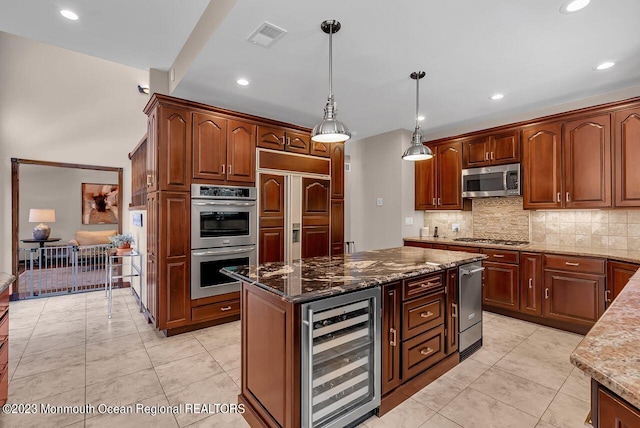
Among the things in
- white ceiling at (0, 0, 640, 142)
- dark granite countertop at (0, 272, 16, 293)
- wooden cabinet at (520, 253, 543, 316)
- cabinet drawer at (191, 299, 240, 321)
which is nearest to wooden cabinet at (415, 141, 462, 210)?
white ceiling at (0, 0, 640, 142)

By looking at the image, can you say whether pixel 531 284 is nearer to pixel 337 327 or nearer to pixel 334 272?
pixel 334 272

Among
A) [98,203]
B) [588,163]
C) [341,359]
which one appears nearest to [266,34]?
[341,359]

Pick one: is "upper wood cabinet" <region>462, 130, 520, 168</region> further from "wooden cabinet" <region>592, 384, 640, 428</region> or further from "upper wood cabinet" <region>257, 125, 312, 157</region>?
"wooden cabinet" <region>592, 384, 640, 428</region>

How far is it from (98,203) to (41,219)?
170cm

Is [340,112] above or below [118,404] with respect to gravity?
above

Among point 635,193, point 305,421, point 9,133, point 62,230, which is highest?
point 9,133

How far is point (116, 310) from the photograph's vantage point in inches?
160

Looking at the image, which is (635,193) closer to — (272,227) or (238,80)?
(272,227)

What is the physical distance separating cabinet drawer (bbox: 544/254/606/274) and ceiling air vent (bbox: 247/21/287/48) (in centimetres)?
364

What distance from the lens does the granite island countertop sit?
2.44 feet

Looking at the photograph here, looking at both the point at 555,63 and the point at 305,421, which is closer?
the point at 305,421

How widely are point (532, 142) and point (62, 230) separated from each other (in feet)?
33.9

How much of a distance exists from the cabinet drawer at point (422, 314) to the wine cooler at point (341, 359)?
1.06 feet

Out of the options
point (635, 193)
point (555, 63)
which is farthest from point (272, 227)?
point (635, 193)
